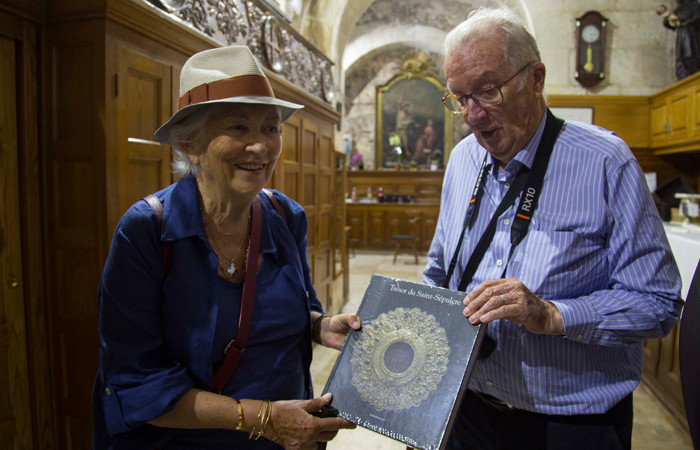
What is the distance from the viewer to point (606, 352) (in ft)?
4.27

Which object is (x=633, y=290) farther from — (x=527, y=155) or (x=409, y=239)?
(x=409, y=239)

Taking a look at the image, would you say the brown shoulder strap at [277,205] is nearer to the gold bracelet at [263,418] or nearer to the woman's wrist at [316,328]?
the woman's wrist at [316,328]

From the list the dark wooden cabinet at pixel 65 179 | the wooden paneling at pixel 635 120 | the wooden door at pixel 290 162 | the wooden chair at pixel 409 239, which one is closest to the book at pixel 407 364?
the dark wooden cabinet at pixel 65 179

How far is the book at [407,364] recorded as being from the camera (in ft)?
3.71

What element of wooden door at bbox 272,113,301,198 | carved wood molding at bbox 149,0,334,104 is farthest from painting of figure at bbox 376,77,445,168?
wooden door at bbox 272,113,301,198

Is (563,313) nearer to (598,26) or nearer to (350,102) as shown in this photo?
(598,26)

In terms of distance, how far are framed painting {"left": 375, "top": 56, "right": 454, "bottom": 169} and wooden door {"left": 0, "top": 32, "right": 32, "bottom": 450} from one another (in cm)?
1118

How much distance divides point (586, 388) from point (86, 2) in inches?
100.0

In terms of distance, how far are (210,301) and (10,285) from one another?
1.65 metres

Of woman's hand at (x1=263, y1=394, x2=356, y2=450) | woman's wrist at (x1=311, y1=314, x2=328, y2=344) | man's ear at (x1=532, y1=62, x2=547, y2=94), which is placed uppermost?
man's ear at (x1=532, y1=62, x2=547, y2=94)

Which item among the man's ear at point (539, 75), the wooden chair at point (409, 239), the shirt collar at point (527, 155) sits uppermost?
the man's ear at point (539, 75)

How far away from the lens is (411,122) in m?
13.3

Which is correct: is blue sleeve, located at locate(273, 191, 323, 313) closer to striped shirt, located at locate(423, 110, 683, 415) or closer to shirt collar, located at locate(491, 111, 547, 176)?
striped shirt, located at locate(423, 110, 683, 415)

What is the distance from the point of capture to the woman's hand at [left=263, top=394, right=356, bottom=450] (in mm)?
1194
